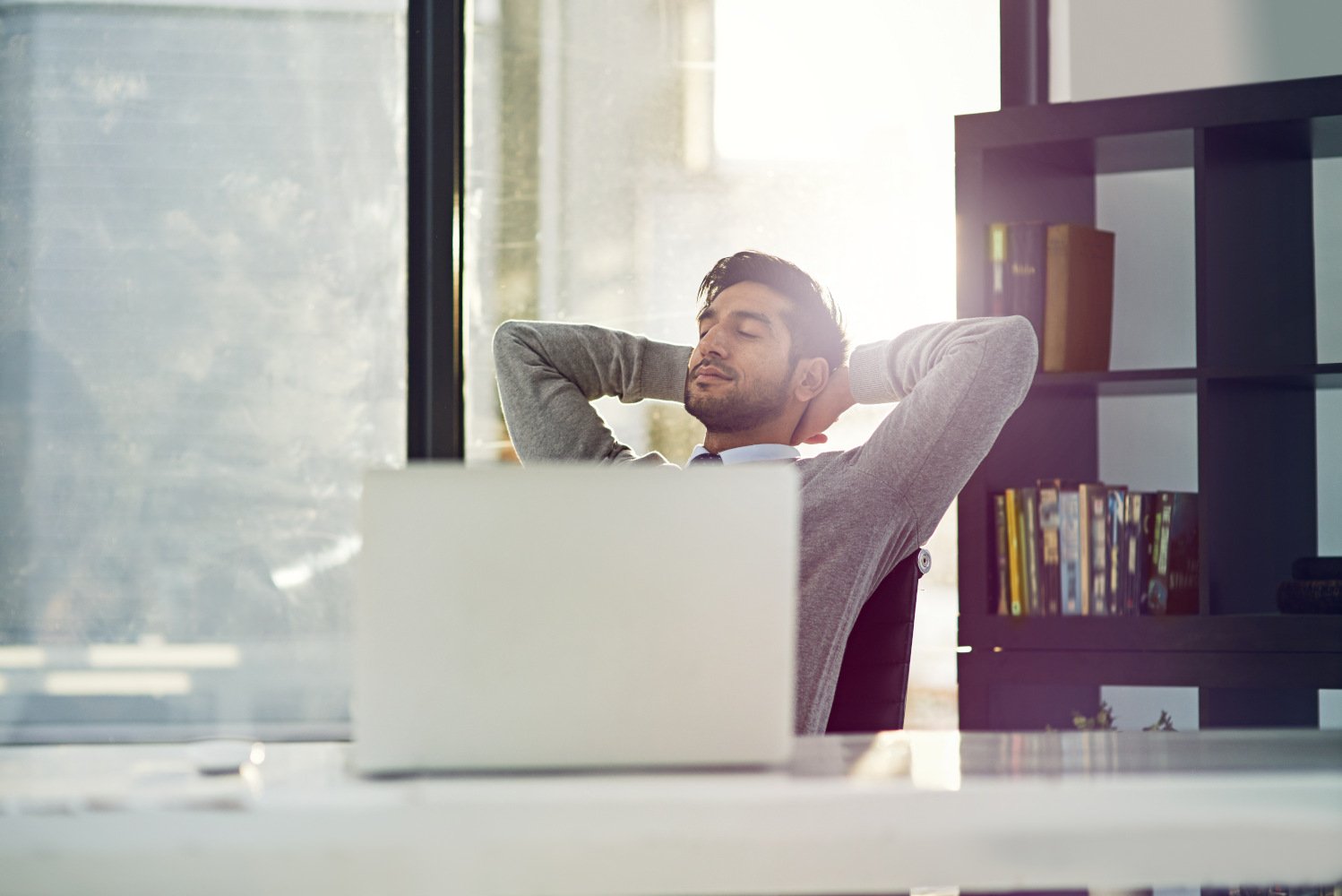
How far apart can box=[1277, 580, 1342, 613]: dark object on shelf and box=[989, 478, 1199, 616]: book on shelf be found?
0.15 meters

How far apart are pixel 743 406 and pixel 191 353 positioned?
1246 mm

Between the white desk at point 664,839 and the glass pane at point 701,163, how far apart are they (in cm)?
199

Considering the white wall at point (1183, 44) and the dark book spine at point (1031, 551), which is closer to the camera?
the dark book spine at point (1031, 551)

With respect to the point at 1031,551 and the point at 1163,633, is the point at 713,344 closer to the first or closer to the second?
the point at 1031,551

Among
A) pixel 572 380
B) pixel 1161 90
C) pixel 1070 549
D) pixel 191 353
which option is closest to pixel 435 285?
pixel 572 380

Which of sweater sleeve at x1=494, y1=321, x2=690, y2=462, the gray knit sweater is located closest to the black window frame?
sweater sleeve at x1=494, y1=321, x2=690, y2=462

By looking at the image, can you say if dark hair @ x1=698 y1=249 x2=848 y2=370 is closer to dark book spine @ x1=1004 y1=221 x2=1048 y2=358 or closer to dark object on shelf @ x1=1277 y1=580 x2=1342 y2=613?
dark book spine @ x1=1004 y1=221 x2=1048 y2=358

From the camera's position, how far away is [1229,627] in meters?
2.25

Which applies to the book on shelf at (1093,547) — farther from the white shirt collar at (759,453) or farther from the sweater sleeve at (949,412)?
the white shirt collar at (759,453)

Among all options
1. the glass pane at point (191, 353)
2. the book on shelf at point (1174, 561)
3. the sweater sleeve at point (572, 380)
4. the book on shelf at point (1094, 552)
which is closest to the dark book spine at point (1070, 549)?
the book on shelf at point (1094, 552)

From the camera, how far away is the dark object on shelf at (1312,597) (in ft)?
7.29

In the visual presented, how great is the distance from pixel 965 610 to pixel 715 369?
657mm

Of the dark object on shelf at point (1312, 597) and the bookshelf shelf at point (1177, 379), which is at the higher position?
the bookshelf shelf at point (1177, 379)

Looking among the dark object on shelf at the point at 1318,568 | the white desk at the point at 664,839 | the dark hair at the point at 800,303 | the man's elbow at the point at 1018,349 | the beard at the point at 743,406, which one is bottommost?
the dark object on shelf at the point at 1318,568
